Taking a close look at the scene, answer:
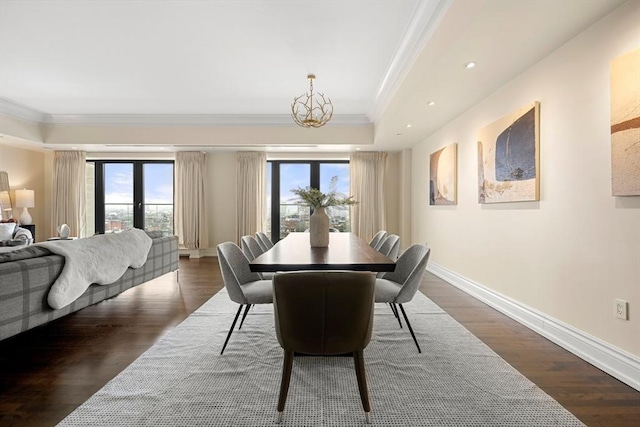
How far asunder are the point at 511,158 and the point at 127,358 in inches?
143

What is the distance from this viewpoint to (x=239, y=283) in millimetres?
2334

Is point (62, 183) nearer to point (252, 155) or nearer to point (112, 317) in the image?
point (252, 155)

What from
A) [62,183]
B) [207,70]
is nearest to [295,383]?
[207,70]

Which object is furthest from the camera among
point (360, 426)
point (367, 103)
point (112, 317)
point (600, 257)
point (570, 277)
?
point (367, 103)

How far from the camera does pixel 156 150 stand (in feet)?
22.0

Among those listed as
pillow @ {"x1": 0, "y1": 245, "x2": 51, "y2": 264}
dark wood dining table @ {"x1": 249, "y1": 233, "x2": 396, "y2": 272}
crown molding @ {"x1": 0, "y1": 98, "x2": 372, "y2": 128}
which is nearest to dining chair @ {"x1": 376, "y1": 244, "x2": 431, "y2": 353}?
dark wood dining table @ {"x1": 249, "y1": 233, "x2": 396, "y2": 272}

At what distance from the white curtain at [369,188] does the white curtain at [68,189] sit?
579 centimetres

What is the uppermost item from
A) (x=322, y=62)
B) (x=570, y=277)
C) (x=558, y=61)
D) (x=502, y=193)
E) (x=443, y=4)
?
(x=322, y=62)

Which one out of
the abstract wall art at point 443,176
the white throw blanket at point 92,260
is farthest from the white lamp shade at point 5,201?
the abstract wall art at point 443,176

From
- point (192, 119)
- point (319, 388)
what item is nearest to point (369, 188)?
point (192, 119)

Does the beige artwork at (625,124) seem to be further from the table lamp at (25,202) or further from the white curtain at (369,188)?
the table lamp at (25,202)

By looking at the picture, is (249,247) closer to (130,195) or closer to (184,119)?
(184,119)

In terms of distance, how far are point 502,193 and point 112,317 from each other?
405cm

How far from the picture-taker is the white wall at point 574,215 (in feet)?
6.48
